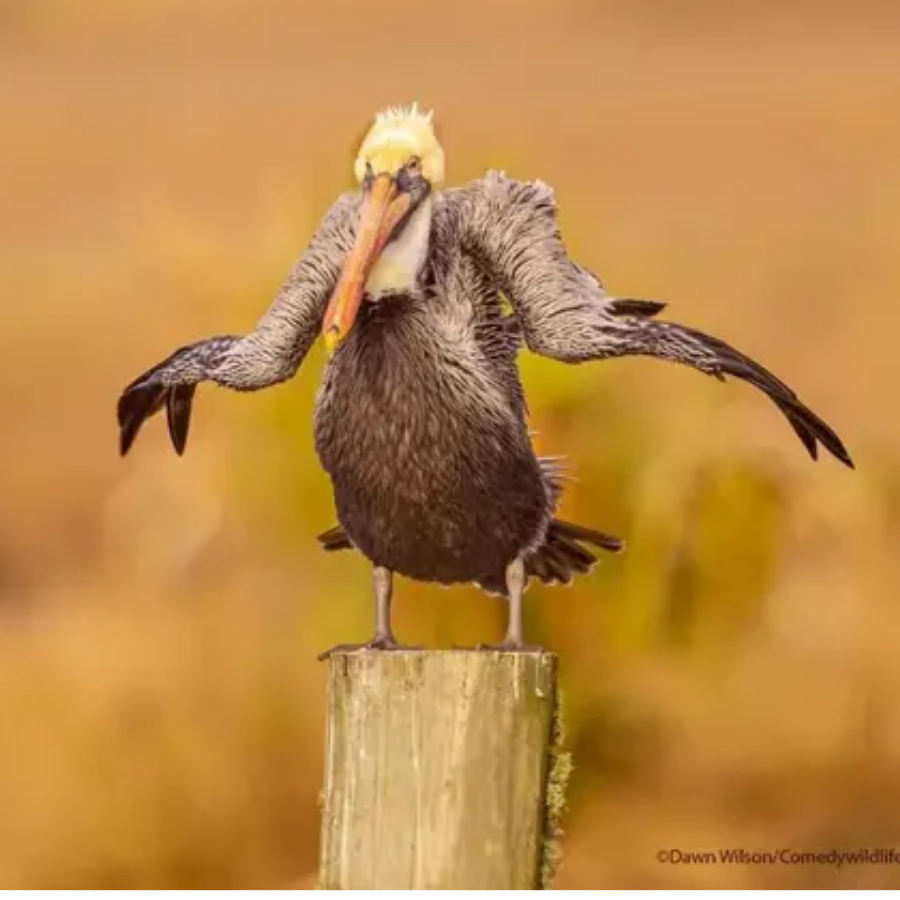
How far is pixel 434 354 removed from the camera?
384 centimetres

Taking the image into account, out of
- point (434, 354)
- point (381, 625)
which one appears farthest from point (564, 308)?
→ point (381, 625)

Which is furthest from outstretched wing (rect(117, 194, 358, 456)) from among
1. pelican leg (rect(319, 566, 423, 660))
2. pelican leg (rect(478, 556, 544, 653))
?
pelican leg (rect(478, 556, 544, 653))

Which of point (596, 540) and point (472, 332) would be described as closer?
point (472, 332)

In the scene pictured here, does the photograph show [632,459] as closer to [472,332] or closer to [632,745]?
[632,745]

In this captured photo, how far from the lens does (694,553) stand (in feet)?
19.7

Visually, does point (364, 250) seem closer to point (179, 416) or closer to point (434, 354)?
point (434, 354)

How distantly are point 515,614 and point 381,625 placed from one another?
10.0 inches

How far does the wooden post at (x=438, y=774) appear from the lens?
3.55 m

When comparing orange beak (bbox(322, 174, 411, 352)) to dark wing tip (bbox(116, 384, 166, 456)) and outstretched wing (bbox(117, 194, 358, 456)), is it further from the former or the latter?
dark wing tip (bbox(116, 384, 166, 456))

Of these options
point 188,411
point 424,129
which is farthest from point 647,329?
point 188,411

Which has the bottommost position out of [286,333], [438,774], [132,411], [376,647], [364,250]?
[438,774]

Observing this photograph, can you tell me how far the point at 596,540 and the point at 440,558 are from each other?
0.51 m

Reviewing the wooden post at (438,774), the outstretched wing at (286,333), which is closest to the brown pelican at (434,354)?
the outstretched wing at (286,333)

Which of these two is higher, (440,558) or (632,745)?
(440,558)
